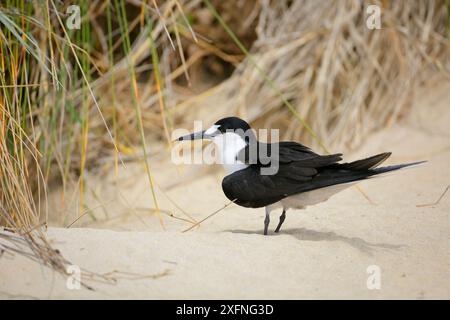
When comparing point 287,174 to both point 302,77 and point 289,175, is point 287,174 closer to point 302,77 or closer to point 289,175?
point 289,175

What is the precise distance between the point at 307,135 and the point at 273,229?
1803 mm

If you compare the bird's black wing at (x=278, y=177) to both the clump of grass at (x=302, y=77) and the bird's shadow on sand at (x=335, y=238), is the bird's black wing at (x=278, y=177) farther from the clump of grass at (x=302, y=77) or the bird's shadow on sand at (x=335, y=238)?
the clump of grass at (x=302, y=77)

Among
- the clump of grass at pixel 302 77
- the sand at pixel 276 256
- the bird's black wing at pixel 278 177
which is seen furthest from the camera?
the clump of grass at pixel 302 77

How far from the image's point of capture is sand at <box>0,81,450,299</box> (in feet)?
8.86

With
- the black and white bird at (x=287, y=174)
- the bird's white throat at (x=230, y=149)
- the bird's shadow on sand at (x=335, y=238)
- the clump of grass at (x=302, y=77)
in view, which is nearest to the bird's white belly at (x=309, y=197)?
the black and white bird at (x=287, y=174)

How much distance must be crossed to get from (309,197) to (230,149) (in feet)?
2.06

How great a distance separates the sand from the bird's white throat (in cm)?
41

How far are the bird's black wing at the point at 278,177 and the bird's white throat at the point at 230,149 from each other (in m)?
0.08

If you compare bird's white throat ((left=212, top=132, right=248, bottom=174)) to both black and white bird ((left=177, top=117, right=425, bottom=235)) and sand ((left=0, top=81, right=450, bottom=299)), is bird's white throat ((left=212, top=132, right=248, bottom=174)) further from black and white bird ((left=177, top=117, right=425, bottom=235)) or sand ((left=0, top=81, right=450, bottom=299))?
sand ((left=0, top=81, right=450, bottom=299))

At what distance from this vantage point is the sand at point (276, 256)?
2701mm

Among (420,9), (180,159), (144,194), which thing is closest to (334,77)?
(420,9)

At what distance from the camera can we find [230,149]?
12.8ft

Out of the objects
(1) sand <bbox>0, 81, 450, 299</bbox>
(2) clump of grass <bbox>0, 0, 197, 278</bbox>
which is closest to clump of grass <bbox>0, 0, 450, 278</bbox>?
(2) clump of grass <bbox>0, 0, 197, 278</bbox>

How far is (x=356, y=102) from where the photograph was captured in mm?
5371
